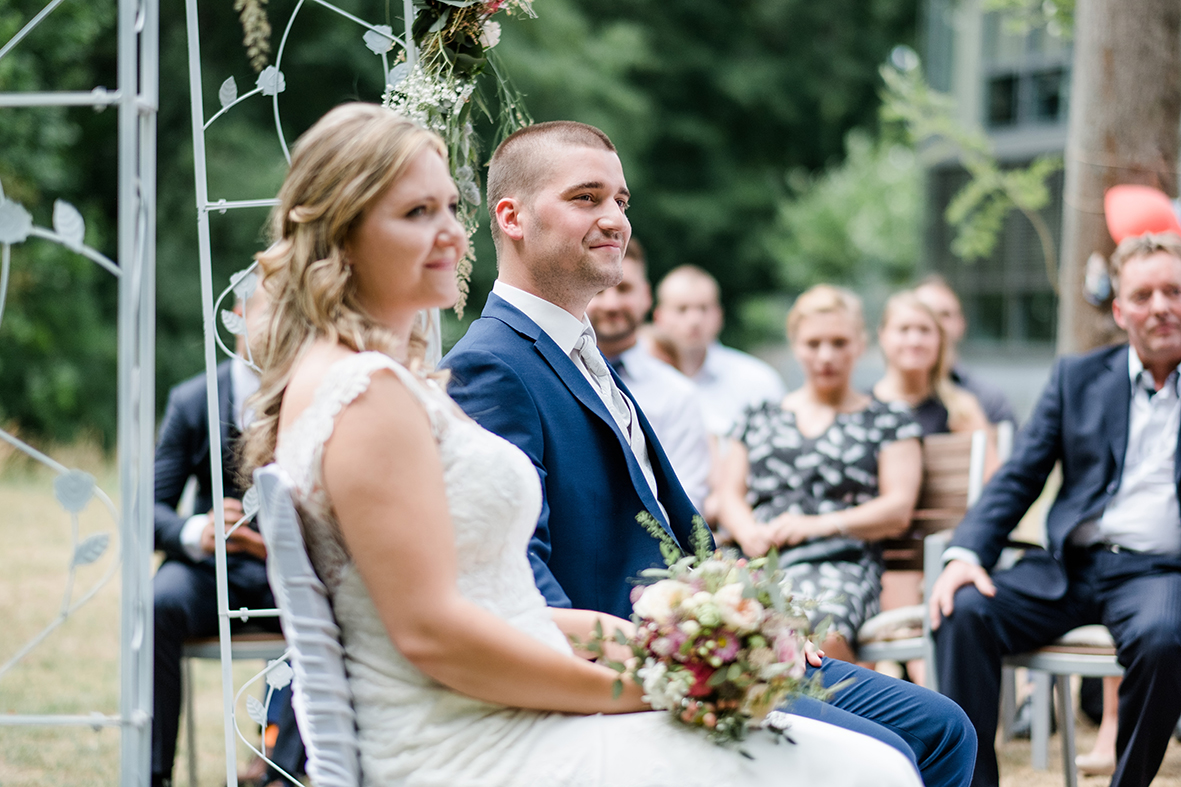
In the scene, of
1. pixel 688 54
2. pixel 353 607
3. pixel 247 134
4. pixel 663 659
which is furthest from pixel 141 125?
pixel 688 54

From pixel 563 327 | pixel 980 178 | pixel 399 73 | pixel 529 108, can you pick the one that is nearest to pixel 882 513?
pixel 563 327

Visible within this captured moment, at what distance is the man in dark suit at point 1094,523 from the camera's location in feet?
12.4

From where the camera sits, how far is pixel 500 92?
315 centimetres

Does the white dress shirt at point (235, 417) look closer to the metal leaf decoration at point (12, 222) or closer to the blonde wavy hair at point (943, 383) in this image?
the metal leaf decoration at point (12, 222)

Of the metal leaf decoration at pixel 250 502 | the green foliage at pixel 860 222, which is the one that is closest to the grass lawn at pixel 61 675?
the metal leaf decoration at pixel 250 502

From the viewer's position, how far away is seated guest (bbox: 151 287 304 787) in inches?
156

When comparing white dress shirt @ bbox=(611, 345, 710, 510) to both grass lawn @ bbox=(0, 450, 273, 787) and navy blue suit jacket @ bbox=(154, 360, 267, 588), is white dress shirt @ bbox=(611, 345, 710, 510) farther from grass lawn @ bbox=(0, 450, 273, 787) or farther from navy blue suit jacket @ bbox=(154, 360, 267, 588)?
grass lawn @ bbox=(0, 450, 273, 787)

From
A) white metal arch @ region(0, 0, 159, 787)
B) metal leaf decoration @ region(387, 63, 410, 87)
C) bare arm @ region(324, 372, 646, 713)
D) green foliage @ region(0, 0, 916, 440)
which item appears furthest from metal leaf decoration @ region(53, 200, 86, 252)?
green foliage @ region(0, 0, 916, 440)

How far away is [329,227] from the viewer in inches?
78.3

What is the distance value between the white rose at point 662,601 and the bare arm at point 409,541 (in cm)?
21

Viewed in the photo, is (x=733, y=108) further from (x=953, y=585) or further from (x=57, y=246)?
(x=953, y=585)

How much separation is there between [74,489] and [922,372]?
4.44 m

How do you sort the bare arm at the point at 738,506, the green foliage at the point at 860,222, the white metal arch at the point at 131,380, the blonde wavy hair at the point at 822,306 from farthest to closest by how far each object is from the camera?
1. the green foliage at the point at 860,222
2. the blonde wavy hair at the point at 822,306
3. the bare arm at the point at 738,506
4. the white metal arch at the point at 131,380

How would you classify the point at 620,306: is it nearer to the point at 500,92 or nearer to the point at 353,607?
the point at 500,92
